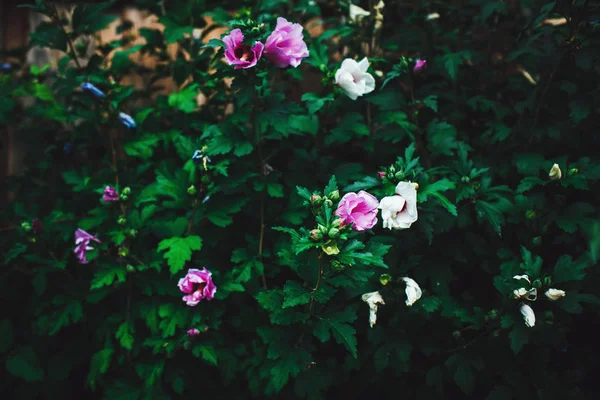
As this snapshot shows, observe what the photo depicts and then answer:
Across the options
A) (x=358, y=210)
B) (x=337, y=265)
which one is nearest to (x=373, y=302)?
(x=337, y=265)

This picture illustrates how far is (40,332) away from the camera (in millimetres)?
1972

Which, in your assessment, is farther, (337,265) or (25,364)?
(25,364)

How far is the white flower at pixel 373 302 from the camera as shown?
158 cm

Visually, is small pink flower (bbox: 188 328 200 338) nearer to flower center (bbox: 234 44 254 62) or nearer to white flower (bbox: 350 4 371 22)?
flower center (bbox: 234 44 254 62)

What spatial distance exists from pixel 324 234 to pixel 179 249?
71 centimetres

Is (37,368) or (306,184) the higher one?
(306,184)

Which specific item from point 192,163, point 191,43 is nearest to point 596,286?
point 192,163

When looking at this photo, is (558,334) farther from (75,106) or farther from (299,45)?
(75,106)

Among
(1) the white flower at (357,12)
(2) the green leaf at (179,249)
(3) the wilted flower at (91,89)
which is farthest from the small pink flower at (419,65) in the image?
(3) the wilted flower at (91,89)

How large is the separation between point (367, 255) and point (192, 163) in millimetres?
1024

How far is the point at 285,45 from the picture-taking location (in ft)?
5.46

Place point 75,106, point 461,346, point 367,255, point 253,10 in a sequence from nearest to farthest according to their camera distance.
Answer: point 367,255
point 461,346
point 253,10
point 75,106

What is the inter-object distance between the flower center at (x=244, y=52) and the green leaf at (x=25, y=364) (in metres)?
1.70

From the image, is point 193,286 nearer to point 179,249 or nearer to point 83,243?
point 179,249
